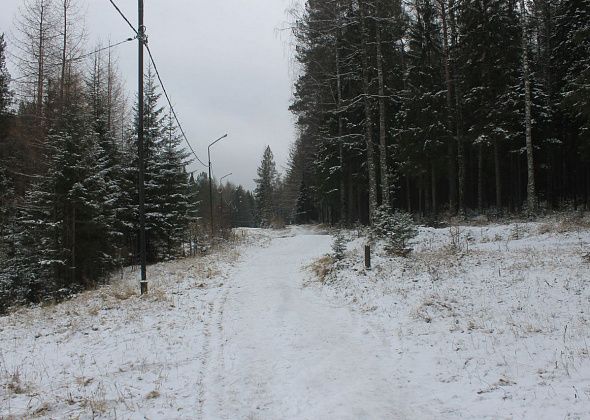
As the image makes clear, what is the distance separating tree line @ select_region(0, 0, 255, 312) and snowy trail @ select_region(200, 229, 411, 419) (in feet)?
34.9

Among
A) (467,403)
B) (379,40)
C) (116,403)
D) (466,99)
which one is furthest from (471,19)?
(116,403)

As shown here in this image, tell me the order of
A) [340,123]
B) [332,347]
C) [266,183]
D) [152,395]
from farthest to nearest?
→ [266,183] → [340,123] → [332,347] → [152,395]

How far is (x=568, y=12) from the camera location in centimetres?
2577

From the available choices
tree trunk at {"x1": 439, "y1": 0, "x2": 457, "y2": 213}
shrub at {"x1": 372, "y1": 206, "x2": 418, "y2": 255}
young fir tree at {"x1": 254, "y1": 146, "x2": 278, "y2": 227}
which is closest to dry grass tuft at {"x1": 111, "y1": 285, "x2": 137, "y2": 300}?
shrub at {"x1": 372, "y1": 206, "x2": 418, "y2": 255}

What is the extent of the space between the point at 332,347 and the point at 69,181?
1522 cm

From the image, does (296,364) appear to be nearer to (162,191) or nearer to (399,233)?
(399,233)

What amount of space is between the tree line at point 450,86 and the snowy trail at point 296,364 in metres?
11.0

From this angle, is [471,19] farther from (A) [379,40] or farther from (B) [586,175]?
(B) [586,175]

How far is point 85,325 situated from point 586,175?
3582cm

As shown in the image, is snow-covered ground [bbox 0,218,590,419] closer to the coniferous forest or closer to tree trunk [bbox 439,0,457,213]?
the coniferous forest

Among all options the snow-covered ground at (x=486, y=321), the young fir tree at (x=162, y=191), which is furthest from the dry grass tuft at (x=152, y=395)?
the young fir tree at (x=162, y=191)

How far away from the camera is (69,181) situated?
17906mm

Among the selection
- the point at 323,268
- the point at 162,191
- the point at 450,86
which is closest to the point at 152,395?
the point at 323,268

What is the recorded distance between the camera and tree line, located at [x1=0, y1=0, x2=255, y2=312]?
1777 centimetres
